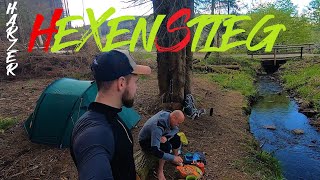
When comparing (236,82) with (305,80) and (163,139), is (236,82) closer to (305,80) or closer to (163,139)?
(305,80)

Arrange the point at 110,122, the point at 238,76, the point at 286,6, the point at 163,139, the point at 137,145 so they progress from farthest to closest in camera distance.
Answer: the point at 286,6 → the point at 238,76 → the point at 137,145 → the point at 163,139 → the point at 110,122

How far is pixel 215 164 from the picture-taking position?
5906mm

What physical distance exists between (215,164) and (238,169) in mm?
475

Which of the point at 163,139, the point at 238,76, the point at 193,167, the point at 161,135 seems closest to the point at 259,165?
the point at 193,167

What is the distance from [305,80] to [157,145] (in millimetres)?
13845

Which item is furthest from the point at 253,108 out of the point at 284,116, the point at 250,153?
the point at 250,153

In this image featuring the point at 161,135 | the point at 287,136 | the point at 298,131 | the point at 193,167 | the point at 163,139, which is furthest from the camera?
the point at 298,131

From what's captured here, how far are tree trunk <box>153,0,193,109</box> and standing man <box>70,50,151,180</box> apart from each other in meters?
6.21

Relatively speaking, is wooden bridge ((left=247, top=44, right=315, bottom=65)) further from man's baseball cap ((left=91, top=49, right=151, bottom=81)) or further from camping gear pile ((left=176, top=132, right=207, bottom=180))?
man's baseball cap ((left=91, top=49, right=151, bottom=81))

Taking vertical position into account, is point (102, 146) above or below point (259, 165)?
above

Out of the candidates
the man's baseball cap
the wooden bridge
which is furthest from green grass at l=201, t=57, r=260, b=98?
the man's baseball cap

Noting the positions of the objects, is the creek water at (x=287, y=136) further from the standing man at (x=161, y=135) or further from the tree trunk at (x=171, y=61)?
the standing man at (x=161, y=135)

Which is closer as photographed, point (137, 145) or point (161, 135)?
point (161, 135)

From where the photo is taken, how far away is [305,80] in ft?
51.3
